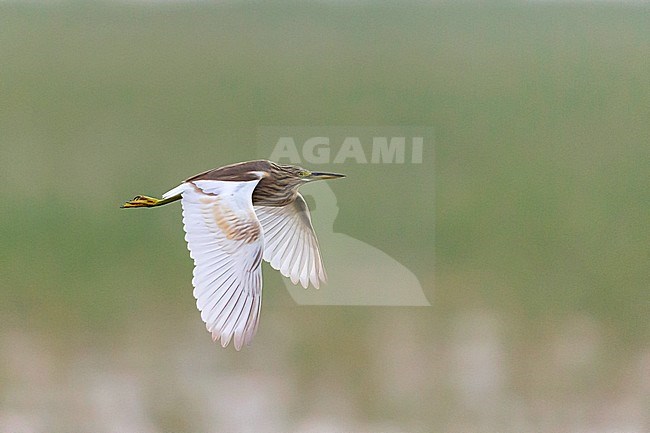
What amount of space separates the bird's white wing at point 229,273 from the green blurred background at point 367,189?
1.87ft

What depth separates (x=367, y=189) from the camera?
193cm

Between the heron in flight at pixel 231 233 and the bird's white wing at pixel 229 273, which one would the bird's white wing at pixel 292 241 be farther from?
the bird's white wing at pixel 229 273

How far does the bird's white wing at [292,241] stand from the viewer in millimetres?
1568

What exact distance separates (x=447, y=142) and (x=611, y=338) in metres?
0.62

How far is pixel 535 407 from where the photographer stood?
6.88ft

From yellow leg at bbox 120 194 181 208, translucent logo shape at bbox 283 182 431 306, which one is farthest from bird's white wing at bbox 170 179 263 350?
translucent logo shape at bbox 283 182 431 306

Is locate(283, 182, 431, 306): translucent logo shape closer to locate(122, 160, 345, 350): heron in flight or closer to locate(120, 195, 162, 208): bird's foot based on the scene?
locate(122, 160, 345, 350): heron in flight

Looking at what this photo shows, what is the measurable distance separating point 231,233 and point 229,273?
0.21 feet

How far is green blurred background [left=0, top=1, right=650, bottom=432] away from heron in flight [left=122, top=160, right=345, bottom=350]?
40 cm

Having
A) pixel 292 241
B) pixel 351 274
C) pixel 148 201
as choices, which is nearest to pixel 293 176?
pixel 292 241

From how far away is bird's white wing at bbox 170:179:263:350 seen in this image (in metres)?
1.32

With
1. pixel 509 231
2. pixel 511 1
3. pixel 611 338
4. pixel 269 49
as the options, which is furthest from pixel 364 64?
pixel 611 338

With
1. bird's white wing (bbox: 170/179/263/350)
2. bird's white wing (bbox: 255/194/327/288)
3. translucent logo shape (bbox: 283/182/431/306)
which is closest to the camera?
bird's white wing (bbox: 170/179/263/350)

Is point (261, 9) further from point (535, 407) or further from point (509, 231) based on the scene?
point (535, 407)
